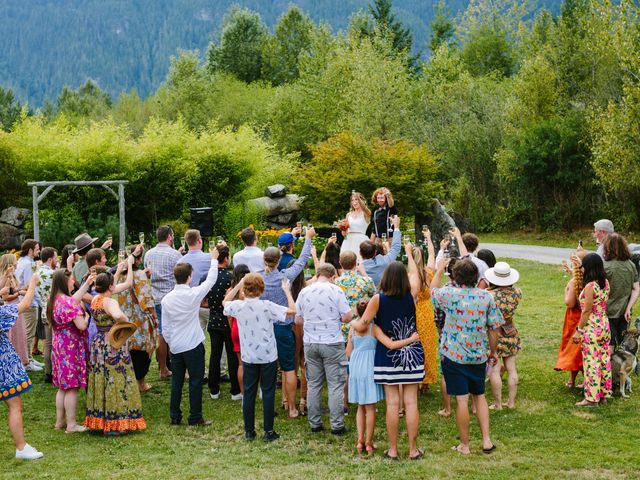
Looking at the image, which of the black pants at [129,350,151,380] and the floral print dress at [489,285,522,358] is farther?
the black pants at [129,350,151,380]

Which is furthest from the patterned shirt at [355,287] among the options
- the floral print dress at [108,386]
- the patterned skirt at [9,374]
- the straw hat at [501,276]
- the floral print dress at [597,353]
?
the patterned skirt at [9,374]

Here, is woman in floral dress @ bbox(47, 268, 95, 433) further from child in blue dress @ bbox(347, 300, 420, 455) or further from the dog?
the dog

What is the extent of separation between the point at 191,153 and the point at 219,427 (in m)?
16.5

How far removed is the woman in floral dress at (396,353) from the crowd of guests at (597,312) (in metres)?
2.34

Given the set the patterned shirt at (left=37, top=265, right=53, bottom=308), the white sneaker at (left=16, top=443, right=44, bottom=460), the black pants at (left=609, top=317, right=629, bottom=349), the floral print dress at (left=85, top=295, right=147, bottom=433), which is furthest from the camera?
the patterned shirt at (left=37, top=265, right=53, bottom=308)

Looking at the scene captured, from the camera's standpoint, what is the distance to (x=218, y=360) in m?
8.37

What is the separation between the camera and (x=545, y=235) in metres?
27.1

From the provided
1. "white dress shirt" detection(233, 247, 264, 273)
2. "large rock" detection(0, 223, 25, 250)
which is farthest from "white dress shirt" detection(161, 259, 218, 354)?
"large rock" detection(0, 223, 25, 250)

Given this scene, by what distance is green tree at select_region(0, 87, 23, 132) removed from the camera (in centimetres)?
4839

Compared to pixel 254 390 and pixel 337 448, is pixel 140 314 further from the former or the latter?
pixel 337 448

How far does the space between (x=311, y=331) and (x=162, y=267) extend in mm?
2637

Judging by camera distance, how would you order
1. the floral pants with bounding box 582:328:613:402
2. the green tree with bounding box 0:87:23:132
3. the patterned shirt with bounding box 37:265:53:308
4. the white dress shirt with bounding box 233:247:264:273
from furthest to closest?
the green tree with bounding box 0:87:23:132, the patterned shirt with bounding box 37:265:53:308, the white dress shirt with bounding box 233:247:264:273, the floral pants with bounding box 582:328:613:402

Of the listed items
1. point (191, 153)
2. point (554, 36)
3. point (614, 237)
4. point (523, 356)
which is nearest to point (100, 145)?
point (191, 153)

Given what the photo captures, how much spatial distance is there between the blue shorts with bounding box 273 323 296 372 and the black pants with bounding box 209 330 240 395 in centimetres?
91
